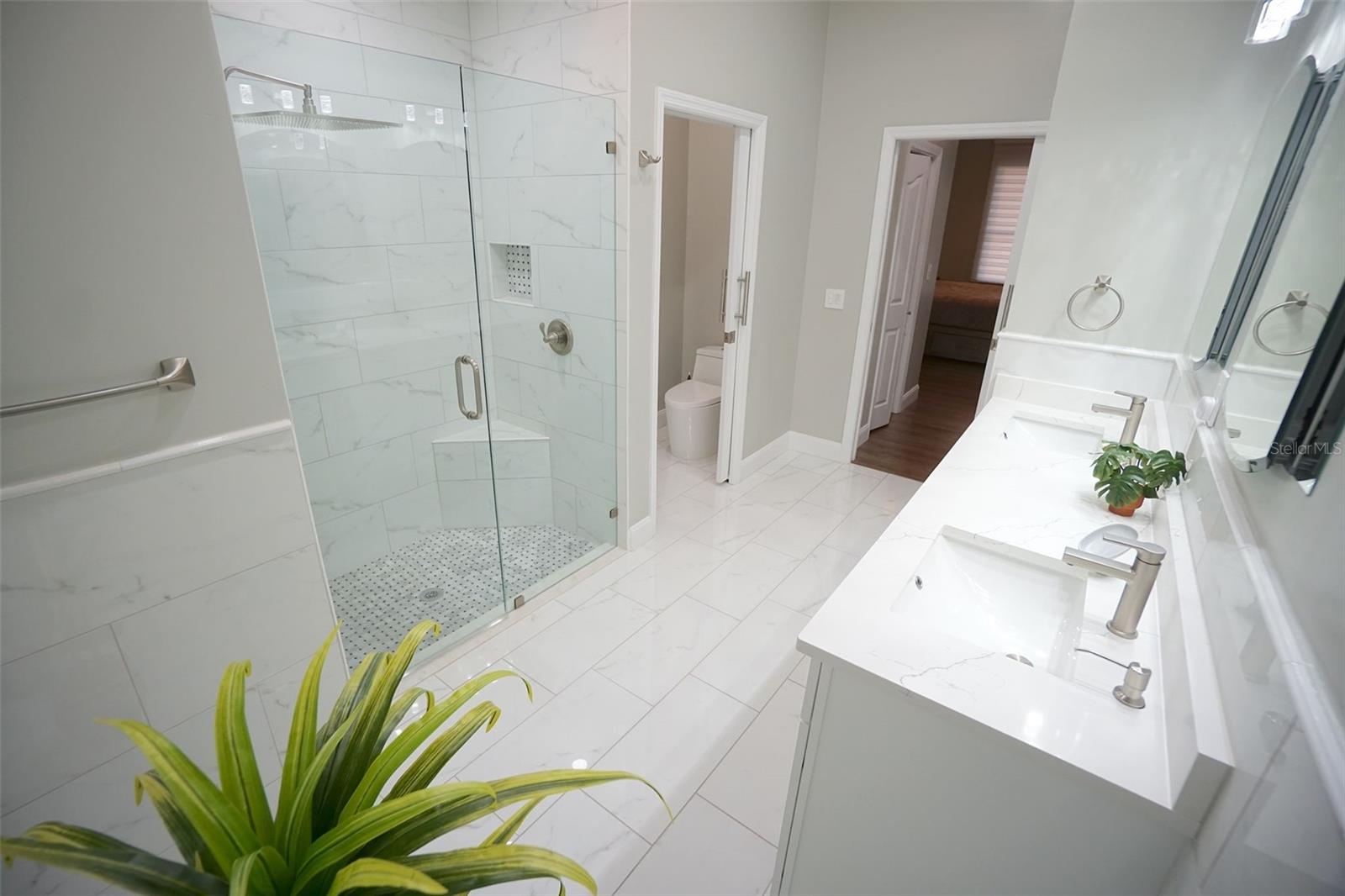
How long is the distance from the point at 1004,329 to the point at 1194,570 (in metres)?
1.82

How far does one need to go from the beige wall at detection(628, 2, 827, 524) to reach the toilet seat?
0.33 metres

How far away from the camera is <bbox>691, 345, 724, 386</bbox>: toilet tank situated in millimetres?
4121

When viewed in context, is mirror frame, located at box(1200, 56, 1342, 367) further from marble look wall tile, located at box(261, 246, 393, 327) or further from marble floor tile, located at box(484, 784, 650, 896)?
marble look wall tile, located at box(261, 246, 393, 327)

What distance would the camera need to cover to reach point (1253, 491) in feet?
2.97

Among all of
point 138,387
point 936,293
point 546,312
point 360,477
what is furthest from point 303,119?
point 936,293

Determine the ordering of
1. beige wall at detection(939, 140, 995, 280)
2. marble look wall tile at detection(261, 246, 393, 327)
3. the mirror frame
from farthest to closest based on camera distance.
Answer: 1. beige wall at detection(939, 140, 995, 280)
2. marble look wall tile at detection(261, 246, 393, 327)
3. the mirror frame

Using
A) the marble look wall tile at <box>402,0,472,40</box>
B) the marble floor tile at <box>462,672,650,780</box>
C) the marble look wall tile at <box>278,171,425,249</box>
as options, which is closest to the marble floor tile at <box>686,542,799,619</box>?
the marble floor tile at <box>462,672,650,780</box>

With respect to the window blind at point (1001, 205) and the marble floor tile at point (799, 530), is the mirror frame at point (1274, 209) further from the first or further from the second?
the window blind at point (1001, 205)

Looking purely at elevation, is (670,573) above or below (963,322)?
below

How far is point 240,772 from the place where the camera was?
0.72m

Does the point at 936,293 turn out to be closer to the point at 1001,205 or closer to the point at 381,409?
the point at 1001,205

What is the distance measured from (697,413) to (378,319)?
1.96 meters

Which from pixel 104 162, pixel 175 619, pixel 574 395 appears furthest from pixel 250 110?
pixel 175 619

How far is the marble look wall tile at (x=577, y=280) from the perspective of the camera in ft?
8.35
